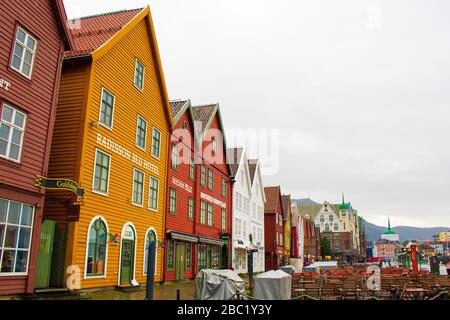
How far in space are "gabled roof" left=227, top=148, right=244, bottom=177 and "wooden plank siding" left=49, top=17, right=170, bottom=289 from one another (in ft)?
Answer: 49.8

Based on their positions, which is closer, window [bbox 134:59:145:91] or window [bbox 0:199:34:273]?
window [bbox 0:199:34:273]

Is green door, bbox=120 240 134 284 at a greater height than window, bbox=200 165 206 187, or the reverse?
window, bbox=200 165 206 187

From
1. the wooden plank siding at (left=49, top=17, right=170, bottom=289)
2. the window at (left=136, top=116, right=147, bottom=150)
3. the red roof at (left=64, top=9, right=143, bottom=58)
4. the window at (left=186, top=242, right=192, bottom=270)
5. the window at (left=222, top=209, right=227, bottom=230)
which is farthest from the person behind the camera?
the window at (left=222, top=209, right=227, bottom=230)

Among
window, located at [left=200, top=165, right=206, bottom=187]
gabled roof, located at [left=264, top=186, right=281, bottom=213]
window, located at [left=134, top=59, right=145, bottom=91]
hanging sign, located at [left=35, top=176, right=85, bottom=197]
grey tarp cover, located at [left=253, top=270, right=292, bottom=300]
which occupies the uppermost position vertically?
window, located at [left=134, top=59, right=145, bottom=91]

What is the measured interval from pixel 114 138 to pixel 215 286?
8.20 meters

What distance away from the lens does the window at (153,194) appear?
22.4 meters

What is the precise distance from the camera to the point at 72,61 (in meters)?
17.5

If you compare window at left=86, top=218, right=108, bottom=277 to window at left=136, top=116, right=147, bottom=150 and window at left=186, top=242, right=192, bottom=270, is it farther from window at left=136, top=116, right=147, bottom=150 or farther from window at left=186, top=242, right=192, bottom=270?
window at left=186, top=242, right=192, bottom=270

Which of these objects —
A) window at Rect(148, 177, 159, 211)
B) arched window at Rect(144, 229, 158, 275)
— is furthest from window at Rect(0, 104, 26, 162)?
arched window at Rect(144, 229, 158, 275)

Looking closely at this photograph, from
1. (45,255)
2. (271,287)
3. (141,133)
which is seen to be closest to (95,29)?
(141,133)

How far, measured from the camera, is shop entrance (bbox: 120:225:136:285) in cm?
1903

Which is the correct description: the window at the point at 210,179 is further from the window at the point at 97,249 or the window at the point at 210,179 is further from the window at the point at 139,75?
the window at the point at 97,249
